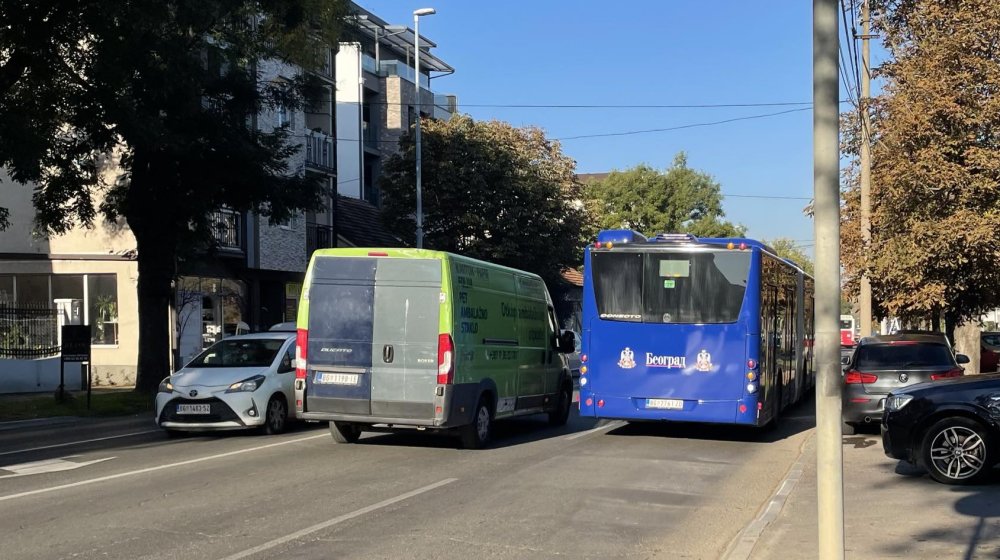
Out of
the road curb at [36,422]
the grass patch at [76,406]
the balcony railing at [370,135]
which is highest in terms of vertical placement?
the balcony railing at [370,135]

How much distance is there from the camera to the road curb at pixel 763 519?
754 centimetres

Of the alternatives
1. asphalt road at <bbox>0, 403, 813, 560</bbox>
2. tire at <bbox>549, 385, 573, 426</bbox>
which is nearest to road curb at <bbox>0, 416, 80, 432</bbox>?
asphalt road at <bbox>0, 403, 813, 560</bbox>

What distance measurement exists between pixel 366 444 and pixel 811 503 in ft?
22.0

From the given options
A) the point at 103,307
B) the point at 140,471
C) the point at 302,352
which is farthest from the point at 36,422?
the point at 103,307

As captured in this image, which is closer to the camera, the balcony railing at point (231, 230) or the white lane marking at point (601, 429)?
the white lane marking at point (601, 429)

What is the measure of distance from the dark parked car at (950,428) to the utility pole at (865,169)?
35.6 feet

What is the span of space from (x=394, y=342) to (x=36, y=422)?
30.2ft

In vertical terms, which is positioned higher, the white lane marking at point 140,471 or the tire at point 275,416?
the tire at point 275,416

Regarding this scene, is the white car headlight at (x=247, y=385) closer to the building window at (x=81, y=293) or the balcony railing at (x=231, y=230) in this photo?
the building window at (x=81, y=293)

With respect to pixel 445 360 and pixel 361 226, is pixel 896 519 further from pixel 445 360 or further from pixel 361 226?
pixel 361 226

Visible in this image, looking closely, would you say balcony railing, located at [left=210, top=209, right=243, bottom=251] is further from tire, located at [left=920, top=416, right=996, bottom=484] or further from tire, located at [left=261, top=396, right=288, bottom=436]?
tire, located at [left=920, top=416, right=996, bottom=484]

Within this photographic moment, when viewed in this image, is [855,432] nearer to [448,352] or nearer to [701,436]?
[701,436]

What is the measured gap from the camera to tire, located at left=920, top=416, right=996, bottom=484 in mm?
10781

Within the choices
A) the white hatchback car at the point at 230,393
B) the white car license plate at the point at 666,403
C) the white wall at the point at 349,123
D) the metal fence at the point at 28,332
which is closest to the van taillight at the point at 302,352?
the white hatchback car at the point at 230,393
